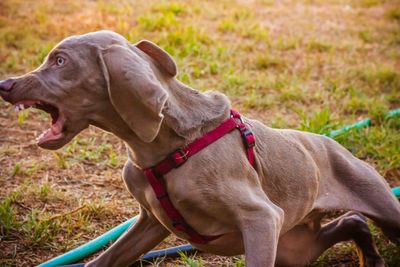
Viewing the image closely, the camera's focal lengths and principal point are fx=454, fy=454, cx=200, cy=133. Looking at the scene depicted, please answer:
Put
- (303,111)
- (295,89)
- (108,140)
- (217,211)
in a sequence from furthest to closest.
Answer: (295,89), (303,111), (108,140), (217,211)

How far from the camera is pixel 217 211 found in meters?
2.22

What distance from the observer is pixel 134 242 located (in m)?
2.69

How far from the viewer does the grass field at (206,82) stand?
10.5 ft

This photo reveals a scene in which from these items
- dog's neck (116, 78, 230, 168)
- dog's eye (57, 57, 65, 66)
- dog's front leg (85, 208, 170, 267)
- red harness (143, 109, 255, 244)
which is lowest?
dog's front leg (85, 208, 170, 267)

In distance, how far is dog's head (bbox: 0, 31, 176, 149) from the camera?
6.56 ft

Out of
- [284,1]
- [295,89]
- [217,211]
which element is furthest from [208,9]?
[217,211]

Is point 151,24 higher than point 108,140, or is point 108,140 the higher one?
point 151,24

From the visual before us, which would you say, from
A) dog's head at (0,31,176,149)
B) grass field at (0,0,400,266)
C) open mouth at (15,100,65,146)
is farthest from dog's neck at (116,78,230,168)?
grass field at (0,0,400,266)

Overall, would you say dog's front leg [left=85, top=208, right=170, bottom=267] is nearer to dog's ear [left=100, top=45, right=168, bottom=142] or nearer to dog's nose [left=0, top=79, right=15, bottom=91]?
dog's ear [left=100, top=45, right=168, bottom=142]

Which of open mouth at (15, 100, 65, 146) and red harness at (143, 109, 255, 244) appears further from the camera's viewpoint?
red harness at (143, 109, 255, 244)

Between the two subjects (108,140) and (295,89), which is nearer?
(108,140)

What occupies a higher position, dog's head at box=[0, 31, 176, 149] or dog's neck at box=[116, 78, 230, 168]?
dog's head at box=[0, 31, 176, 149]

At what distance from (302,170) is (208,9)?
5.65m

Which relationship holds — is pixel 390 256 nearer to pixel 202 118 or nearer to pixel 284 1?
pixel 202 118
